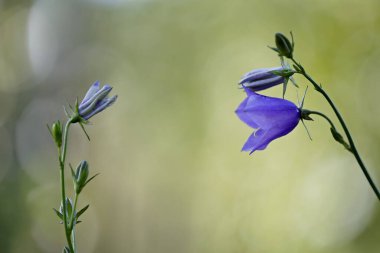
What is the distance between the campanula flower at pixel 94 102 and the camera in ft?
3.99

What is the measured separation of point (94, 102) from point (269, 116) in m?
0.34

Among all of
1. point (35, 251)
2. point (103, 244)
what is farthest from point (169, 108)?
point (35, 251)

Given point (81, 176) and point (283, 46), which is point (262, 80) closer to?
point (283, 46)

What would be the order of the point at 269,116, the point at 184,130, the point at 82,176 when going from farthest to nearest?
the point at 184,130 → the point at 269,116 → the point at 82,176

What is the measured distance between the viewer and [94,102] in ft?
4.07

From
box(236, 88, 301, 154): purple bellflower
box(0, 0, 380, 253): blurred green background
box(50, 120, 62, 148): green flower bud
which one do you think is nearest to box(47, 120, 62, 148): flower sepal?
box(50, 120, 62, 148): green flower bud

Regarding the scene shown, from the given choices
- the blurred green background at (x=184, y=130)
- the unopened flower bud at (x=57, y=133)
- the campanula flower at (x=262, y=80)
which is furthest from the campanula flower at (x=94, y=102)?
the blurred green background at (x=184, y=130)

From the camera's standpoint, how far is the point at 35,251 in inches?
291

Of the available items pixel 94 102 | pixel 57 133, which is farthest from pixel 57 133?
pixel 94 102

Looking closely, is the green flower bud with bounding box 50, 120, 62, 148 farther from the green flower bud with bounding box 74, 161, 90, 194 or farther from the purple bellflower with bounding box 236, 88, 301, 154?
the purple bellflower with bounding box 236, 88, 301, 154

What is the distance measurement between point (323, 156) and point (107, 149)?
3.14 metres

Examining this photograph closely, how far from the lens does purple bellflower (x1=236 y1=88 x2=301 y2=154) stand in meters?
1.21

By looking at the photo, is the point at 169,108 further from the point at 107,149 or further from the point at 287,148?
the point at 287,148

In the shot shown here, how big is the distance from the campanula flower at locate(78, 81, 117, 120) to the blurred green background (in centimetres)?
532
